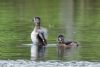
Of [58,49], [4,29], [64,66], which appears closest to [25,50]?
[58,49]

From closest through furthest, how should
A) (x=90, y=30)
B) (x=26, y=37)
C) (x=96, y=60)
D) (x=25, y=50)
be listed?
1. (x=96, y=60)
2. (x=25, y=50)
3. (x=26, y=37)
4. (x=90, y=30)

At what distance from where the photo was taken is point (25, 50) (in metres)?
22.6

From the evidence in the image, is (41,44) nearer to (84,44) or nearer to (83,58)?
(84,44)

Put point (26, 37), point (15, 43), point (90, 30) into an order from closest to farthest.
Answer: point (15, 43) < point (26, 37) < point (90, 30)

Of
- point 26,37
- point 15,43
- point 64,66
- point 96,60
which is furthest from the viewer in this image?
point 26,37

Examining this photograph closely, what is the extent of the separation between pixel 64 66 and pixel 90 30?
12.6m

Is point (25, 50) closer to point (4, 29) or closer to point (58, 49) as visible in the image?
point (58, 49)

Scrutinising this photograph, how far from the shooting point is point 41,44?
23.7 meters

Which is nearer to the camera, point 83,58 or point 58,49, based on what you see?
point 83,58

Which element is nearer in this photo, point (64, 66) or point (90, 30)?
point (64, 66)

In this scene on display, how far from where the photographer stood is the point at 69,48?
23.3 m

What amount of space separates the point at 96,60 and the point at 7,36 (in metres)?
7.54

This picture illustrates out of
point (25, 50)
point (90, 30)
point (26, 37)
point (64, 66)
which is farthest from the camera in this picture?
point (90, 30)

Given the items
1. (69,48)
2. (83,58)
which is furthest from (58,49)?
(83,58)
